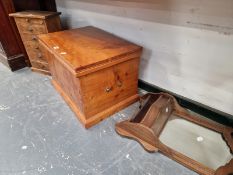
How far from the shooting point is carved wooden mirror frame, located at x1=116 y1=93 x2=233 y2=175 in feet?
2.85

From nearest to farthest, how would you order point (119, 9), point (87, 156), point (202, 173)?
point (202, 173) < point (87, 156) < point (119, 9)

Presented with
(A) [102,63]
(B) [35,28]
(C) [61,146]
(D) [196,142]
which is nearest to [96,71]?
(A) [102,63]

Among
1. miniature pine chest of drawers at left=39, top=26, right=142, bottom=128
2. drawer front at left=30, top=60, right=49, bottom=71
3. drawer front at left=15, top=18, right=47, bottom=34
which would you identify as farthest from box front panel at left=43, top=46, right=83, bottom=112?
drawer front at left=15, top=18, right=47, bottom=34

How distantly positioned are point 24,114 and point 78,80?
1.80 ft

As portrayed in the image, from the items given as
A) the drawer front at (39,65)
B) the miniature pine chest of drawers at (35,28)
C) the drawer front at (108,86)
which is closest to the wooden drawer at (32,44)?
the miniature pine chest of drawers at (35,28)

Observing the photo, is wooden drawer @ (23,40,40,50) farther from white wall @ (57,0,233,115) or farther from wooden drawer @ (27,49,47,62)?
white wall @ (57,0,233,115)

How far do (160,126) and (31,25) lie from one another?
1294mm

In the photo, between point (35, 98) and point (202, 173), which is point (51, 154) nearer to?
point (35, 98)

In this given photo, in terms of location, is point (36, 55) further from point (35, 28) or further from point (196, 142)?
point (196, 142)

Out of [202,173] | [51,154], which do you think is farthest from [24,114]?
[202,173]

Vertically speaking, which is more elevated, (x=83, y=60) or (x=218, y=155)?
(x=83, y=60)

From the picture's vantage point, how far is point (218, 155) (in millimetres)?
927

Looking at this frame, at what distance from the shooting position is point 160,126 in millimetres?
1075

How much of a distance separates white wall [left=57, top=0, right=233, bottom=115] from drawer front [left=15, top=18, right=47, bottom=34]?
51cm
